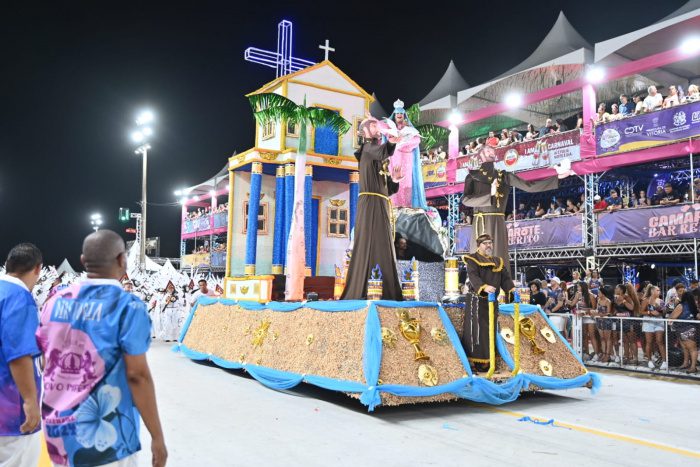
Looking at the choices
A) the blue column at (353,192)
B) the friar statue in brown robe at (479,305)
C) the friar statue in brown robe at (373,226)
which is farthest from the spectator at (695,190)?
the friar statue in brown robe at (373,226)

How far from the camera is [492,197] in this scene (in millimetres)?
9867

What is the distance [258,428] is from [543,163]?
16126 millimetres

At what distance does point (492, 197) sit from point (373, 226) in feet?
8.23

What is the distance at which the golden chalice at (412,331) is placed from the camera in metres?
7.36

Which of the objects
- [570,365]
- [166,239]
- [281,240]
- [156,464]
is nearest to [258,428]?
[156,464]

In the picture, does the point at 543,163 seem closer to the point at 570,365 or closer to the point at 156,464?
the point at 570,365

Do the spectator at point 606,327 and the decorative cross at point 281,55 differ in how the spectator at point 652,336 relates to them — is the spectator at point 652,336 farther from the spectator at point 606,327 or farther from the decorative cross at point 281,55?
the decorative cross at point 281,55

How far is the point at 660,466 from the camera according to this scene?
A: 16.4 ft

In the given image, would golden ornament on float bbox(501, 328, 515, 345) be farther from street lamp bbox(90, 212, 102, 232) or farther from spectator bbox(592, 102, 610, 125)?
street lamp bbox(90, 212, 102, 232)

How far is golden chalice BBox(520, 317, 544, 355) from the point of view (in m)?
8.44

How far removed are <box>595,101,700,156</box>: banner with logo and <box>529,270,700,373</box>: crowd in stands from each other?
4864 millimetres

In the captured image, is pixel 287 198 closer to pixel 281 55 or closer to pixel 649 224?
pixel 281 55

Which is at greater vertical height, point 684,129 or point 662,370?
point 684,129

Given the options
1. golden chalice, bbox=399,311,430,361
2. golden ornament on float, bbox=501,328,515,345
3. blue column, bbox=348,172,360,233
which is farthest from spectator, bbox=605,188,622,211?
golden chalice, bbox=399,311,430,361
